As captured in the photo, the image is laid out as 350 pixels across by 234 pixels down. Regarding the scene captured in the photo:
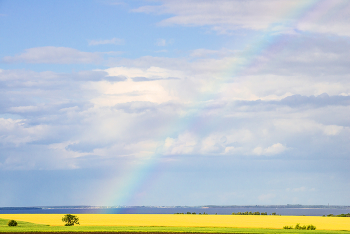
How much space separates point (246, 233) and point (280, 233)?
17.8 feet

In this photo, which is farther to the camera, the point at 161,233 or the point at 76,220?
the point at 76,220

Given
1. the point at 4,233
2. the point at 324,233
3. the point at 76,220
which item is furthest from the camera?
the point at 76,220

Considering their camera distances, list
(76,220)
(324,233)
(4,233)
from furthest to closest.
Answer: (76,220)
(324,233)
(4,233)

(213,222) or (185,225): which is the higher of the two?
(213,222)

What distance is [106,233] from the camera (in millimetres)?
65938

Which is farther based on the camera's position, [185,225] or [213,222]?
[213,222]

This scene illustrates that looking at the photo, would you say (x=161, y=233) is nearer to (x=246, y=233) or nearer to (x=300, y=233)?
(x=246, y=233)

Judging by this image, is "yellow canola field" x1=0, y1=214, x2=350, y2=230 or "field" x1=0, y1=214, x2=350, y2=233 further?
"yellow canola field" x1=0, y1=214, x2=350, y2=230

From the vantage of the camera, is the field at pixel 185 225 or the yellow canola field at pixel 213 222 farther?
the yellow canola field at pixel 213 222

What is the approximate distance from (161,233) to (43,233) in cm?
1869

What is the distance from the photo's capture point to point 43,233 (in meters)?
65.9

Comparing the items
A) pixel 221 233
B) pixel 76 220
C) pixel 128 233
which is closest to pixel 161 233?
pixel 128 233

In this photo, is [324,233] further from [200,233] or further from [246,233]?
[200,233]

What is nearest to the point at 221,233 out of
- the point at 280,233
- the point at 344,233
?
the point at 280,233
